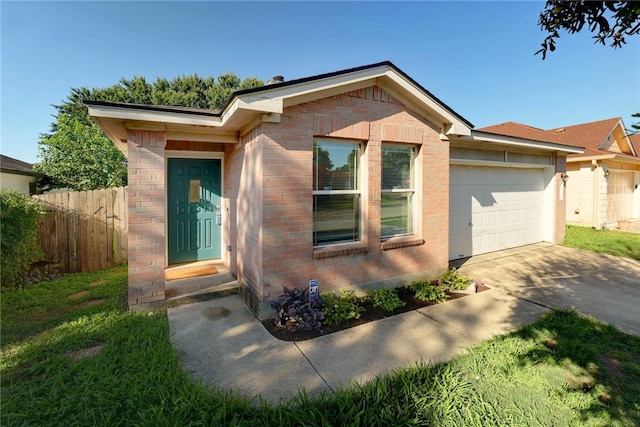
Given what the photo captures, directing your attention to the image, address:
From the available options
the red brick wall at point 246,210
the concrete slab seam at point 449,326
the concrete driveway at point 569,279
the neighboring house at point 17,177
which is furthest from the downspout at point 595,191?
the neighboring house at point 17,177

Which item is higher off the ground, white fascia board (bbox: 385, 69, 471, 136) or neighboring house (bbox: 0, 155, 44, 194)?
white fascia board (bbox: 385, 69, 471, 136)

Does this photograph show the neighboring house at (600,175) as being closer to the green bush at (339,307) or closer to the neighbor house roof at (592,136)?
the neighbor house roof at (592,136)

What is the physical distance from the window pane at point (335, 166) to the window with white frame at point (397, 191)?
68cm

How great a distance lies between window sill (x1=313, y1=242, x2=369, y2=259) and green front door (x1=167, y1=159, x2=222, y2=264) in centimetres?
302

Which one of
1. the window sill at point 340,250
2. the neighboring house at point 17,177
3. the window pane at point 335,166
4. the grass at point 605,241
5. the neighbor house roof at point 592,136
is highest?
the neighbor house roof at point 592,136

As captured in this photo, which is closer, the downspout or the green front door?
the green front door

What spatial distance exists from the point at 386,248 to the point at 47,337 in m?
5.02

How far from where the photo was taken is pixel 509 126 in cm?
1773

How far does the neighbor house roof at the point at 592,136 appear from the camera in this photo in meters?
13.1

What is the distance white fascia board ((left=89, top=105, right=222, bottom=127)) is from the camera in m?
3.81

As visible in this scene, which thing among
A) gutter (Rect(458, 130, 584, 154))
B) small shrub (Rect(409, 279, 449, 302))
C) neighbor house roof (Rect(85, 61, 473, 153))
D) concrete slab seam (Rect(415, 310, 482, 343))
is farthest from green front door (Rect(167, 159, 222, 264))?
gutter (Rect(458, 130, 584, 154))

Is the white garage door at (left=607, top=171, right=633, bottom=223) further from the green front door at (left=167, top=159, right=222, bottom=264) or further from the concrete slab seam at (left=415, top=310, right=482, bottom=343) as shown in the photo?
the green front door at (left=167, top=159, right=222, bottom=264)

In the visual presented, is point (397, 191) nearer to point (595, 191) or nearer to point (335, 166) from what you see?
point (335, 166)

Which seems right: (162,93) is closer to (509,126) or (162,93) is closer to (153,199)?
(153,199)
